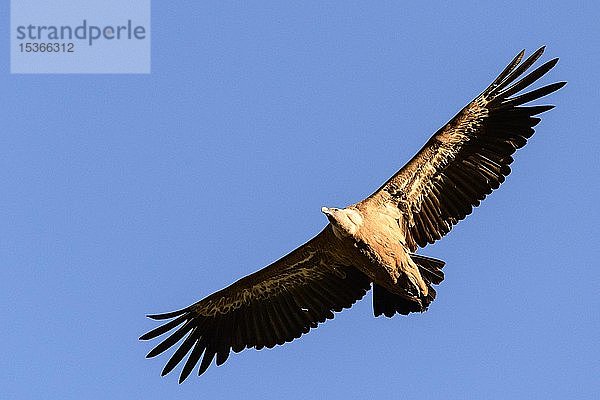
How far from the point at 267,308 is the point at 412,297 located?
253cm

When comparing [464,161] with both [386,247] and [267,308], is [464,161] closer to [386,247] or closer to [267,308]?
[386,247]

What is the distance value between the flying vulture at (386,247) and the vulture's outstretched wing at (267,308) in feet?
0.05

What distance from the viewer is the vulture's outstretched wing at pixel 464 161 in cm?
1698

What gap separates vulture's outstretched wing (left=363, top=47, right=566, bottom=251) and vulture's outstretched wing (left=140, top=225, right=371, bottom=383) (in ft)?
4.21

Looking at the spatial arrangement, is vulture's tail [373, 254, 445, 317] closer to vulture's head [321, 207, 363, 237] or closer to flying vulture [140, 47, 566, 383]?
flying vulture [140, 47, 566, 383]

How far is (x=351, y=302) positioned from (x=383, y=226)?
1.61 meters

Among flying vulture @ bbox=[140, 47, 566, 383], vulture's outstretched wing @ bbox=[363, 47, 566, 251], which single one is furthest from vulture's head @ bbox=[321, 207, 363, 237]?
vulture's outstretched wing @ bbox=[363, 47, 566, 251]

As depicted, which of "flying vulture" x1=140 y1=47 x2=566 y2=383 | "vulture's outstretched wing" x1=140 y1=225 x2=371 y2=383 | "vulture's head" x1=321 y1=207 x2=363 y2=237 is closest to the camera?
"vulture's head" x1=321 y1=207 x2=363 y2=237

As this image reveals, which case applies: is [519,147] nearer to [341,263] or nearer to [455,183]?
[455,183]

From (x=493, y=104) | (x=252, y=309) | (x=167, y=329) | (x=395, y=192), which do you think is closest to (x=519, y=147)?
(x=493, y=104)

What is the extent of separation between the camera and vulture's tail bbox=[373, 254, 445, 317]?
659 inches

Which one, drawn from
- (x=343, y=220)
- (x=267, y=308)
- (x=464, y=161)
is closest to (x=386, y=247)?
(x=343, y=220)

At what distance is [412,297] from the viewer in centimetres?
1675

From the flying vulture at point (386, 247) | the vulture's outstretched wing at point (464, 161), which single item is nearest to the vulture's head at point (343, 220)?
the flying vulture at point (386, 247)
